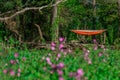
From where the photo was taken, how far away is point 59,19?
51.4ft

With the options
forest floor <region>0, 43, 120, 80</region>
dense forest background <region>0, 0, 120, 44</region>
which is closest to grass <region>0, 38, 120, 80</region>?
forest floor <region>0, 43, 120, 80</region>

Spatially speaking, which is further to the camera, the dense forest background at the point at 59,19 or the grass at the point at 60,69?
the dense forest background at the point at 59,19

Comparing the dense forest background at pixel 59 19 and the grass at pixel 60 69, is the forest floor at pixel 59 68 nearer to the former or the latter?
the grass at pixel 60 69

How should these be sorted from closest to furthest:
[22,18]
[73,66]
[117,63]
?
[73,66]
[117,63]
[22,18]

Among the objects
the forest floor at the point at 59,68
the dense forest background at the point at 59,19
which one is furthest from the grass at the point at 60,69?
the dense forest background at the point at 59,19

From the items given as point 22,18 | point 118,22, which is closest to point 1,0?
point 22,18

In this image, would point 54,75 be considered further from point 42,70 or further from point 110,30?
point 110,30

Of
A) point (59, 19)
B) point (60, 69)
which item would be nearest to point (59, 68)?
point (60, 69)

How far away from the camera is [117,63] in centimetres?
615

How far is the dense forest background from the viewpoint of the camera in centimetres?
1485

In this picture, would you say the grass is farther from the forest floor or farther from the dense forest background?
the dense forest background

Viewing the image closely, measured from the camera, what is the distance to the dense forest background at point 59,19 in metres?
14.9

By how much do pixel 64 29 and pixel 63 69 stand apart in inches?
525

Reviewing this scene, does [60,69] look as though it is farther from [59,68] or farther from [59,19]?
[59,19]
